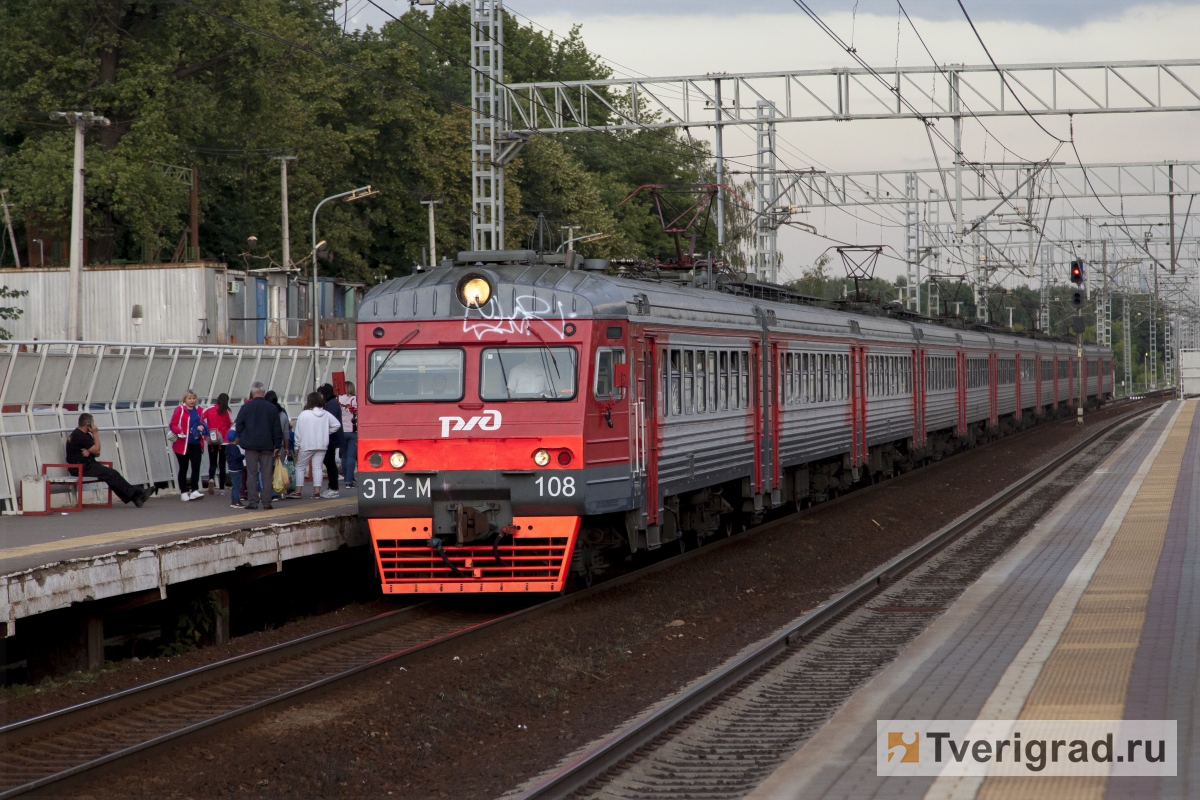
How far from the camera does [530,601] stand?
13.2m

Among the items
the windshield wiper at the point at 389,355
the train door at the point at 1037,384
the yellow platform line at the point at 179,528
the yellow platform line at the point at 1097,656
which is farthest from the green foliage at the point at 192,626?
the train door at the point at 1037,384

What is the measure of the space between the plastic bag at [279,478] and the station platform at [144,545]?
241 mm

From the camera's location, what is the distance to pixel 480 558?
12.2 metres

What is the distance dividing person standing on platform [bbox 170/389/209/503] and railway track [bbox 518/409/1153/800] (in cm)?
807

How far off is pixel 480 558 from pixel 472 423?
3.84 feet

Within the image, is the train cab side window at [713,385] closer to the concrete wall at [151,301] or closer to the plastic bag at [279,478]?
the plastic bag at [279,478]

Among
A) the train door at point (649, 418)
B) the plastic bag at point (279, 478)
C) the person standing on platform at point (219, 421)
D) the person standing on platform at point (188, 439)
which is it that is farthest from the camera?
the person standing on platform at point (219, 421)

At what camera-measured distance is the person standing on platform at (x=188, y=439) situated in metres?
16.7

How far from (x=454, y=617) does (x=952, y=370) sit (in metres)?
22.1

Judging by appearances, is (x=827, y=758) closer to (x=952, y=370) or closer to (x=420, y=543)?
(x=420, y=543)

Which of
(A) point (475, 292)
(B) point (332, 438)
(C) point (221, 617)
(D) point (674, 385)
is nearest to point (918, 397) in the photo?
(B) point (332, 438)

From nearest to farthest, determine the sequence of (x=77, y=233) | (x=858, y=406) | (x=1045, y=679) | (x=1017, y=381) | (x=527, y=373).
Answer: (x=1045, y=679) → (x=527, y=373) → (x=858, y=406) → (x=77, y=233) → (x=1017, y=381)

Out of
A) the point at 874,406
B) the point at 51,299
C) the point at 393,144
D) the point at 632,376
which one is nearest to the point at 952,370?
the point at 874,406

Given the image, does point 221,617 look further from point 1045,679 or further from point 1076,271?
point 1076,271
